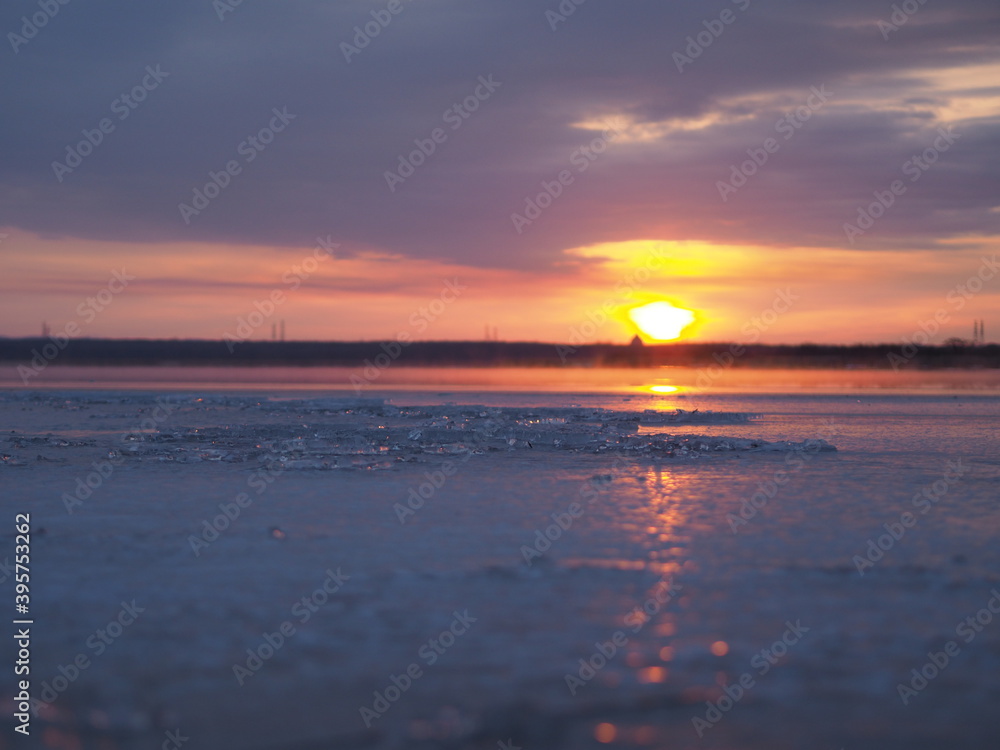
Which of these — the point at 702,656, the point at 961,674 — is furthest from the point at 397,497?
the point at 961,674

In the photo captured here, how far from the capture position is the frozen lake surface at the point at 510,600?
365cm

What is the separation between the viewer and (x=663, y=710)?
3.72 metres

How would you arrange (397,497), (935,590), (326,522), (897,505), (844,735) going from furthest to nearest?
(397,497)
(897,505)
(326,522)
(935,590)
(844,735)

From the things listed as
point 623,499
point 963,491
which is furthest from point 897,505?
point 623,499

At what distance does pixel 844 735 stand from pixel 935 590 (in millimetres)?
2190

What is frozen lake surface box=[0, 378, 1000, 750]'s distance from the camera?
365 centimetres

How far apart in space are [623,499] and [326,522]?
2787 mm

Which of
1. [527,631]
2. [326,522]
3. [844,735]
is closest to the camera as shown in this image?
[844,735]

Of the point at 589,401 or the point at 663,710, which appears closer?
the point at 663,710

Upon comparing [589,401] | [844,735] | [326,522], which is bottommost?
[844,735]

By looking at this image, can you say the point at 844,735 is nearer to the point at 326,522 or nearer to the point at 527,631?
the point at 527,631

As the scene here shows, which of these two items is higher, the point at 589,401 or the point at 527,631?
the point at 589,401

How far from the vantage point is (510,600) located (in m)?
5.09

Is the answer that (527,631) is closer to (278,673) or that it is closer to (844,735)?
(278,673)
